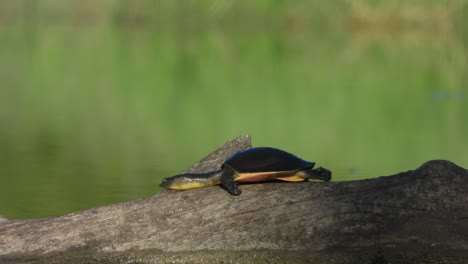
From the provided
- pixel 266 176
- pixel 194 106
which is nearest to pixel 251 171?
pixel 266 176

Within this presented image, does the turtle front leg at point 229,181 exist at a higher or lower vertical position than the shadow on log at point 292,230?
higher

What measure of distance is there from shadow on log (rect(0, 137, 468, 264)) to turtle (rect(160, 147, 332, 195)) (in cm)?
19

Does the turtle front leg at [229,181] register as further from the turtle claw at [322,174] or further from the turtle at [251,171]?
the turtle claw at [322,174]

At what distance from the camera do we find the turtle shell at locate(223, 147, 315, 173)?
809 centimetres

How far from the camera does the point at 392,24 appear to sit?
71625 millimetres

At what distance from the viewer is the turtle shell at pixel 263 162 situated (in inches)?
318

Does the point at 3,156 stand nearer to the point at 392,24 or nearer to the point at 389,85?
the point at 389,85

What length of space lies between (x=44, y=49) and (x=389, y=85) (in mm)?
15627

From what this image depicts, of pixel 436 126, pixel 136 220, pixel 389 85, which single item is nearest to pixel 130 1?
pixel 389 85

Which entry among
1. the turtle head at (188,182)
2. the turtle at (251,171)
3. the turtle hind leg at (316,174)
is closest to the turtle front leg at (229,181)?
the turtle at (251,171)

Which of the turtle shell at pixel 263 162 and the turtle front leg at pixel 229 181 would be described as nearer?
the turtle front leg at pixel 229 181

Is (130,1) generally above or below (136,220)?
above

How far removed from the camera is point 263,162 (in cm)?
812

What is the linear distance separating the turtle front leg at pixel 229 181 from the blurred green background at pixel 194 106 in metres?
3.61
